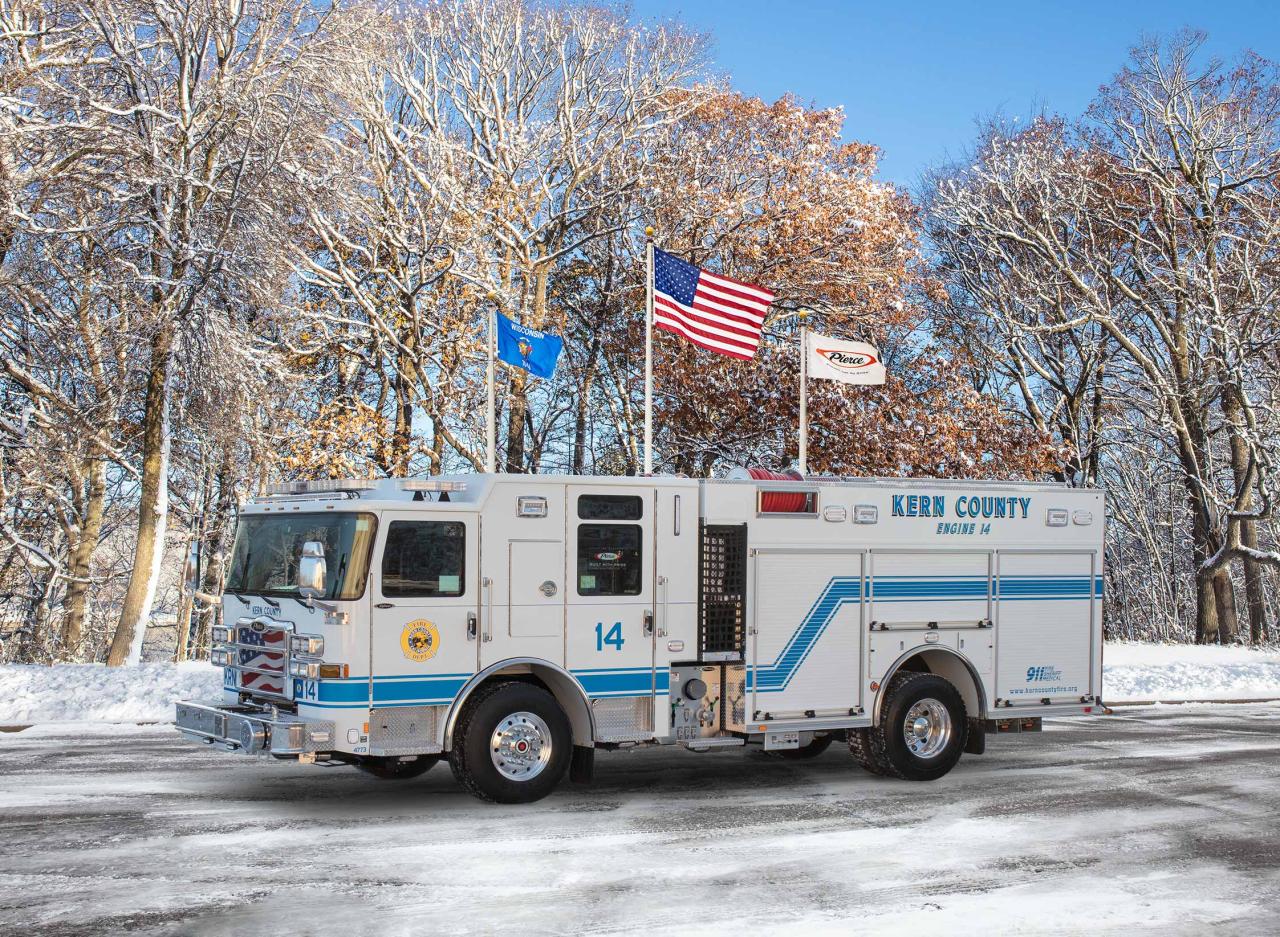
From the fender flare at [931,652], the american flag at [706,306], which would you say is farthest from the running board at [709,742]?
the american flag at [706,306]

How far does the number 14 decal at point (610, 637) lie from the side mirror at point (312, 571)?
2.32m

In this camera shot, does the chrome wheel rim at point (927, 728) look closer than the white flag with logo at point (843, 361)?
Yes

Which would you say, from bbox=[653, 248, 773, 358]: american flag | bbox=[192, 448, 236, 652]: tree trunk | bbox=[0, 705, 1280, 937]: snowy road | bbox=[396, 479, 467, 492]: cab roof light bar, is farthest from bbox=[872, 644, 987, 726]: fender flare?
bbox=[192, 448, 236, 652]: tree trunk

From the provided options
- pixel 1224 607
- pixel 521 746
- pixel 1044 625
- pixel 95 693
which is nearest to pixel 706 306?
pixel 1044 625

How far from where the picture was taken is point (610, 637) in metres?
10.6

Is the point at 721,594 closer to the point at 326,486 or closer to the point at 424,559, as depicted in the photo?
the point at 424,559

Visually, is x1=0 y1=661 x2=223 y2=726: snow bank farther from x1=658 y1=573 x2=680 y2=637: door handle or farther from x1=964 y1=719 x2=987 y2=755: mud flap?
x1=964 y1=719 x2=987 y2=755: mud flap

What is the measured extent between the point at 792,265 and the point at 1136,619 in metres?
23.5

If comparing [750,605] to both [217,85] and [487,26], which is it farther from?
[487,26]

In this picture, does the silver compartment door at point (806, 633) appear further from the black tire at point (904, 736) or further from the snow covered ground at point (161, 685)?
the snow covered ground at point (161, 685)

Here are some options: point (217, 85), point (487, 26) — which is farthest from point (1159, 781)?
point (487, 26)

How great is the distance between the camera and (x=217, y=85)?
21875 millimetres

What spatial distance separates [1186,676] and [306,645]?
53.8 ft

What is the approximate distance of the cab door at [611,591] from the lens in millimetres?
10516
